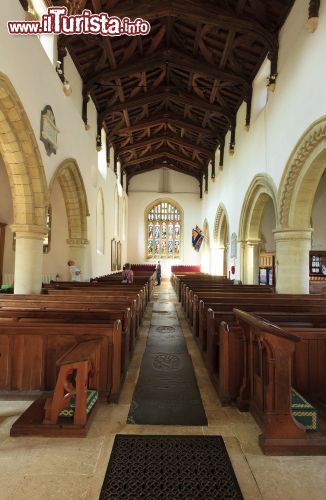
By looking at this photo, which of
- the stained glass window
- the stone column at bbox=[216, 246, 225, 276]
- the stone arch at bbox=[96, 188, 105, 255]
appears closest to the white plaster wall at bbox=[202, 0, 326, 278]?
the stone column at bbox=[216, 246, 225, 276]

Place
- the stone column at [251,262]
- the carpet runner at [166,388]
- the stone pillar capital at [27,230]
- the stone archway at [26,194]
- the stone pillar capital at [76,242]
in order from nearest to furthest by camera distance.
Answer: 1. the carpet runner at [166,388]
2. the stone archway at [26,194]
3. the stone pillar capital at [27,230]
4. the stone pillar capital at [76,242]
5. the stone column at [251,262]

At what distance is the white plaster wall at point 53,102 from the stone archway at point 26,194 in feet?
0.96


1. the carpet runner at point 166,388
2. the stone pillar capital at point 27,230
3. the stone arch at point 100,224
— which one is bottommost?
the carpet runner at point 166,388

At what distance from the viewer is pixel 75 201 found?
27.7ft

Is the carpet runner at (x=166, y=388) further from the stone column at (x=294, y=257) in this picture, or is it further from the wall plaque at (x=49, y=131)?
the wall plaque at (x=49, y=131)

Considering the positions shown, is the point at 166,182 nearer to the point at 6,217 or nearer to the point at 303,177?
the point at 6,217

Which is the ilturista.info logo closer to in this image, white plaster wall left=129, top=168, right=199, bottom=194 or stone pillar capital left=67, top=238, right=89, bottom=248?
stone pillar capital left=67, top=238, right=89, bottom=248

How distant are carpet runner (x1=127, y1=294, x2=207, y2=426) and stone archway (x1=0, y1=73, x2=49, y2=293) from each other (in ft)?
8.33

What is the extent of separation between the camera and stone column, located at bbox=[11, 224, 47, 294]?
19.0 ft

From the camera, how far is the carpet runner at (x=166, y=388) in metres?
2.59

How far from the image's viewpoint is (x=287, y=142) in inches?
260

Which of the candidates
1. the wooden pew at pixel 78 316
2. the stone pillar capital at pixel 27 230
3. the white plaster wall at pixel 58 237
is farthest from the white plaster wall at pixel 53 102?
the wooden pew at pixel 78 316

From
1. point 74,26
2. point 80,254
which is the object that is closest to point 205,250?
point 80,254

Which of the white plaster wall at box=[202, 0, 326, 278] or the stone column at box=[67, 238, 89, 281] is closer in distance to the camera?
the white plaster wall at box=[202, 0, 326, 278]
